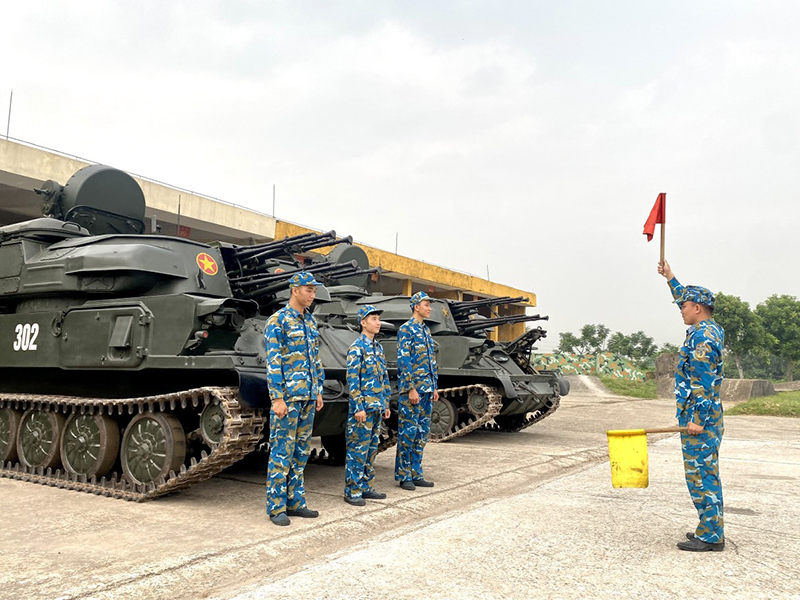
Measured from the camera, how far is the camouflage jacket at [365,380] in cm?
629

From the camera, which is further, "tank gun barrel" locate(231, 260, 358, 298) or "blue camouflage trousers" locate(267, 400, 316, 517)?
"tank gun barrel" locate(231, 260, 358, 298)

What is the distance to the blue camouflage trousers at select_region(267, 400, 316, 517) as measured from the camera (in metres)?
5.39

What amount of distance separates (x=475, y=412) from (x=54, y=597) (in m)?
8.84

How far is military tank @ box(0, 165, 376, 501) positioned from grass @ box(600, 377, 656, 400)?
954 inches

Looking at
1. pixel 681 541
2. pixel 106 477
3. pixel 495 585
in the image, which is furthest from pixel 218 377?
pixel 681 541

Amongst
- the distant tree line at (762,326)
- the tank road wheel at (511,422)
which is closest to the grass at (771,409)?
the tank road wheel at (511,422)

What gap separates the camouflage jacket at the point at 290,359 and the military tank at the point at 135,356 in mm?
543

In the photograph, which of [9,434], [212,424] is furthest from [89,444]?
[212,424]

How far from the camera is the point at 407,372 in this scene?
6922mm

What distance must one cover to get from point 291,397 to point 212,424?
0.96 meters

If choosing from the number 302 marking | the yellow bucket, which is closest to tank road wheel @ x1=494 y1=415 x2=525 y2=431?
the number 302 marking

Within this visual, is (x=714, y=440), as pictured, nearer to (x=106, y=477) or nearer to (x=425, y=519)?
(x=425, y=519)

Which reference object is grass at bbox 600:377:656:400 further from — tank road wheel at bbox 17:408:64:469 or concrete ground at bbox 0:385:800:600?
tank road wheel at bbox 17:408:64:469

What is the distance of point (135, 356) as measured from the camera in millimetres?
6305
